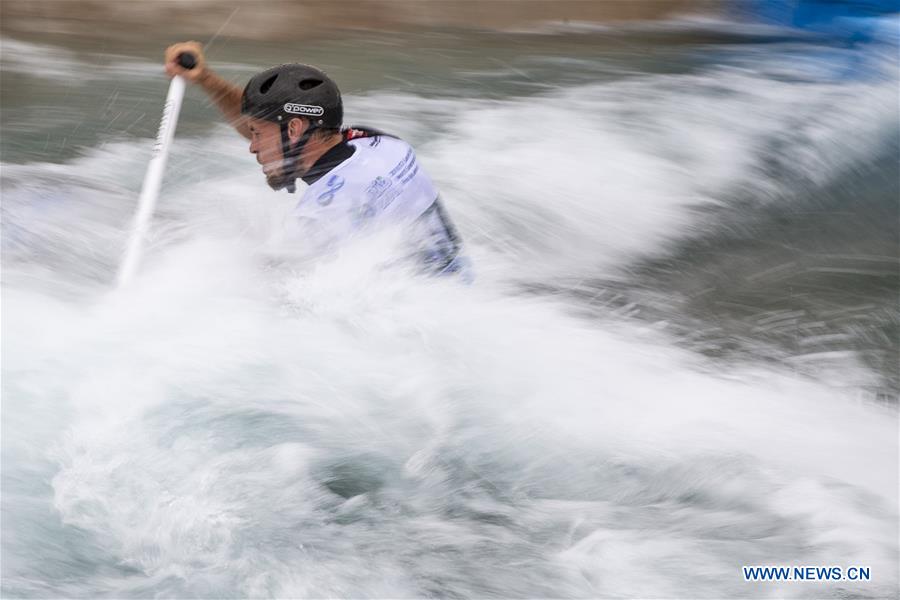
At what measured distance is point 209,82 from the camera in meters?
3.90

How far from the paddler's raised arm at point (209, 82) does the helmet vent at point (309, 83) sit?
12.8 inches

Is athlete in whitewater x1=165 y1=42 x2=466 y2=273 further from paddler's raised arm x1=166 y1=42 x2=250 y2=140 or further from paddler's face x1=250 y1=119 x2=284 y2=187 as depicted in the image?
paddler's raised arm x1=166 y1=42 x2=250 y2=140

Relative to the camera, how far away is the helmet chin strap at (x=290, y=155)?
343cm

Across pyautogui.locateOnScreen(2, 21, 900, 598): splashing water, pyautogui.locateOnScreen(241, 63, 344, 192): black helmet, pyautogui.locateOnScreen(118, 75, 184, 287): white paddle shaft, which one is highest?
pyautogui.locateOnScreen(241, 63, 344, 192): black helmet

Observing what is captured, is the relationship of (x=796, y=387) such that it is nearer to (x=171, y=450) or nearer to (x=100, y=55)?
(x=171, y=450)

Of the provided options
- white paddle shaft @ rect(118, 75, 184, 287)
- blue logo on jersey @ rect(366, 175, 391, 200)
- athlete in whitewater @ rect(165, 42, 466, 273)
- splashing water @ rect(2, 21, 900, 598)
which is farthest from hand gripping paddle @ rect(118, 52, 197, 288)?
blue logo on jersey @ rect(366, 175, 391, 200)

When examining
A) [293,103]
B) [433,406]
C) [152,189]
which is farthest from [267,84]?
[433,406]

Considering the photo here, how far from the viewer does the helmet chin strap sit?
135 inches

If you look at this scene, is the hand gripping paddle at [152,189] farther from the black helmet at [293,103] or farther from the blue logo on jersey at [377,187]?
the blue logo on jersey at [377,187]

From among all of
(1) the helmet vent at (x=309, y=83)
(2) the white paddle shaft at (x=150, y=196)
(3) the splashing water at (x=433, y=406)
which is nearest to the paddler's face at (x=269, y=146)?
(1) the helmet vent at (x=309, y=83)

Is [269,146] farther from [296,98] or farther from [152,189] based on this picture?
[152,189]

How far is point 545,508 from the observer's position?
10.3 feet

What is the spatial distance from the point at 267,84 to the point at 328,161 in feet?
1.12

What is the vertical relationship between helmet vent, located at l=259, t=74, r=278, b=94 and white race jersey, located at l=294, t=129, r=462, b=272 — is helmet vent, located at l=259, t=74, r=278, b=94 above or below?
above
